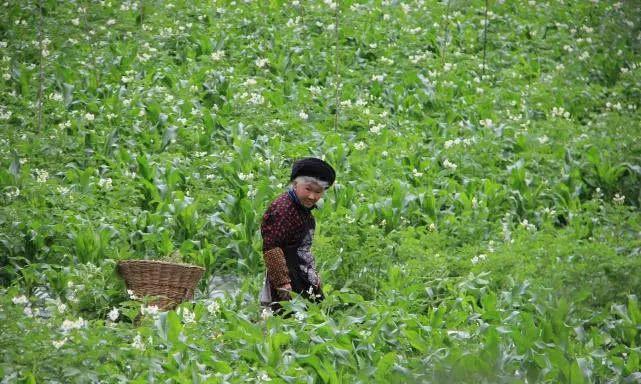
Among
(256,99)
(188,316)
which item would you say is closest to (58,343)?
(188,316)

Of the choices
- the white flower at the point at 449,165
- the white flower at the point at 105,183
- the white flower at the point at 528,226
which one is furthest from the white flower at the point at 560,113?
the white flower at the point at 105,183

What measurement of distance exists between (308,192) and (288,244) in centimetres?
36

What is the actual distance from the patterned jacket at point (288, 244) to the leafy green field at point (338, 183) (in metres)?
0.22

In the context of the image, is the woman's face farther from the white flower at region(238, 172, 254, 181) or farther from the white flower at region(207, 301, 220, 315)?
the white flower at region(238, 172, 254, 181)

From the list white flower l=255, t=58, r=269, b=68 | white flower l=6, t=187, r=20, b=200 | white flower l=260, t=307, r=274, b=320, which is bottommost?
white flower l=255, t=58, r=269, b=68

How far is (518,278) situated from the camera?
7719 mm

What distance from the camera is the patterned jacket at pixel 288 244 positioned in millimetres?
6992

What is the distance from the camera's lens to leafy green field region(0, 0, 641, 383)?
6.29 meters

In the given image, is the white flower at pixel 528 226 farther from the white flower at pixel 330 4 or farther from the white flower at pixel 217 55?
the white flower at pixel 330 4

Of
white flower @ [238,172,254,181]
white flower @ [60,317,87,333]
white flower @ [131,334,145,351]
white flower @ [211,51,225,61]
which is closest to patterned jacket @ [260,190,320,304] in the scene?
white flower @ [131,334,145,351]

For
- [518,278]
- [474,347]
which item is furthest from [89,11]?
[474,347]

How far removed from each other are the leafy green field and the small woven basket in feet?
0.61

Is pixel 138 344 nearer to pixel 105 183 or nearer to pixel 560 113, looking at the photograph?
pixel 105 183

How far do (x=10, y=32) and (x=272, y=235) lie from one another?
7.16 metres
